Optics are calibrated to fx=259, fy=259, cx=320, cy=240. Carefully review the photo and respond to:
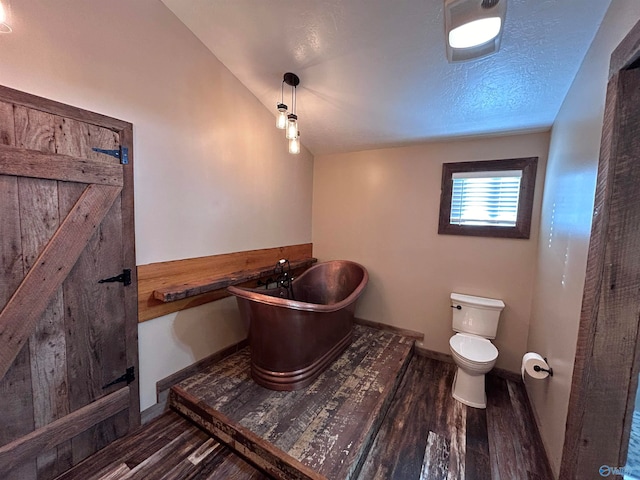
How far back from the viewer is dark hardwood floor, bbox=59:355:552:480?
148 centimetres

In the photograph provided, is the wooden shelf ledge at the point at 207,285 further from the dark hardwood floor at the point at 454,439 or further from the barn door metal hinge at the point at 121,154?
the dark hardwood floor at the point at 454,439

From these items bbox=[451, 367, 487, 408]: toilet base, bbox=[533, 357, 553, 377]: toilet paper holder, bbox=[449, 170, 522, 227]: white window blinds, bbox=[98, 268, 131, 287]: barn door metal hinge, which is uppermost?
bbox=[449, 170, 522, 227]: white window blinds

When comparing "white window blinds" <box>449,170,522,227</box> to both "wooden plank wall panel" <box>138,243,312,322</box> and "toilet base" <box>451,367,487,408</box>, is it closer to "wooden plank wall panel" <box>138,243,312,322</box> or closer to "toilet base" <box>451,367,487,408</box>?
"toilet base" <box>451,367,487,408</box>

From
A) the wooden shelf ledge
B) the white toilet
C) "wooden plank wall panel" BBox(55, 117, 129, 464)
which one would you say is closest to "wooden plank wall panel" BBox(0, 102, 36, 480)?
"wooden plank wall panel" BBox(55, 117, 129, 464)

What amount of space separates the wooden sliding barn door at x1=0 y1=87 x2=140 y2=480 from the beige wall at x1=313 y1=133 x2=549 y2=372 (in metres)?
2.18

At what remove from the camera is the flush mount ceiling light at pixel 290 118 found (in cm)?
190

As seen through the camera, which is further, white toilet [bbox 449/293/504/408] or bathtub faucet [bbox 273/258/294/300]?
bathtub faucet [bbox 273/258/294/300]

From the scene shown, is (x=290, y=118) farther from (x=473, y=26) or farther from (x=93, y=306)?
(x=93, y=306)

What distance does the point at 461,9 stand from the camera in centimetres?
116

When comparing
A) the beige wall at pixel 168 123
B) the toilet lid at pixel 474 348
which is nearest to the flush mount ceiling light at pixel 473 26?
the beige wall at pixel 168 123

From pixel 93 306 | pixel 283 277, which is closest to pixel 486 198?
pixel 283 277

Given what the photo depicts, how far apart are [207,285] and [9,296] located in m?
0.99

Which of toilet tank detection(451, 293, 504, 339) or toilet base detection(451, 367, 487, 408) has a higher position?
toilet tank detection(451, 293, 504, 339)

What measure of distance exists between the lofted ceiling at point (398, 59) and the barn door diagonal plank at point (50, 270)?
1400mm
